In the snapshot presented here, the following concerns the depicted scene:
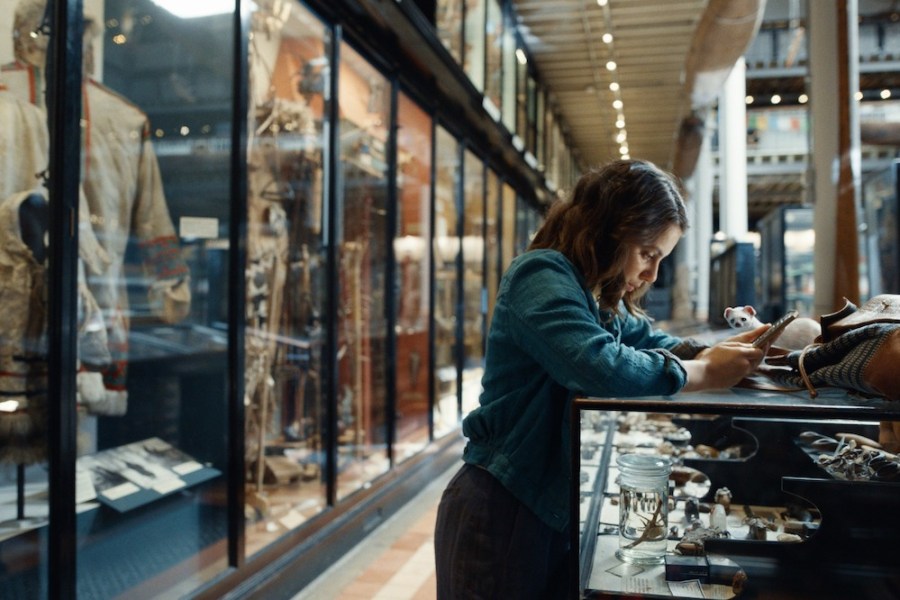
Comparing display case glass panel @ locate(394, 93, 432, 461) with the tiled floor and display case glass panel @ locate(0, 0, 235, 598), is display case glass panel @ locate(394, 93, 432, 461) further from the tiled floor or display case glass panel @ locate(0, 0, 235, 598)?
display case glass panel @ locate(0, 0, 235, 598)

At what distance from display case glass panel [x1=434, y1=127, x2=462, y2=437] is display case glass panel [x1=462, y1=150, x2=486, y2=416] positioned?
0.27 metres

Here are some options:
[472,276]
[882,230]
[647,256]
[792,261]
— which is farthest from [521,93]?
[647,256]

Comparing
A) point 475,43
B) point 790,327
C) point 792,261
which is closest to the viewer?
point 790,327

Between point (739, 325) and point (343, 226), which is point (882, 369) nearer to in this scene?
point (739, 325)

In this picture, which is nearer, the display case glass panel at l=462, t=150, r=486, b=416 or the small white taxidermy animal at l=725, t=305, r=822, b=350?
the small white taxidermy animal at l=725, t=305, r=822, b=350

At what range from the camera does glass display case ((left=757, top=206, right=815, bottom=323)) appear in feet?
18.7

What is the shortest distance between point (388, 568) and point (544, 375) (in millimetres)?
2674

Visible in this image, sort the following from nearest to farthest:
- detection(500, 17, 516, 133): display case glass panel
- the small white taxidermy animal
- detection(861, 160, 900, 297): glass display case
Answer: the small white taxidermy animal → detection(861, 160, 900, 297): glass display case → detection(500, 17, 516, 133): display case glass panel

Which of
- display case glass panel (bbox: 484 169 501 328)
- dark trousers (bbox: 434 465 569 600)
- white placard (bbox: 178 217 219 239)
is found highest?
display case glass panel (bbox: 484 169 501 328)

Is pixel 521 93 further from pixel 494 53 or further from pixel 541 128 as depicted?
pixel 541 128

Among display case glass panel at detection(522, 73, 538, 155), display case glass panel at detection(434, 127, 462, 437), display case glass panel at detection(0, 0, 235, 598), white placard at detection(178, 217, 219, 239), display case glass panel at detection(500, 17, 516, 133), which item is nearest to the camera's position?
display case glass panel at detection(0, 0, 235, 598)

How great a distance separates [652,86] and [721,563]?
1089 centimetres

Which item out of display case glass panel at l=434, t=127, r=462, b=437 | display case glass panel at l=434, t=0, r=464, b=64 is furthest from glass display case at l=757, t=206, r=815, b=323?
display case glass panel at l=434, t=0, r=464, b=64

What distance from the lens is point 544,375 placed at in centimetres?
121
